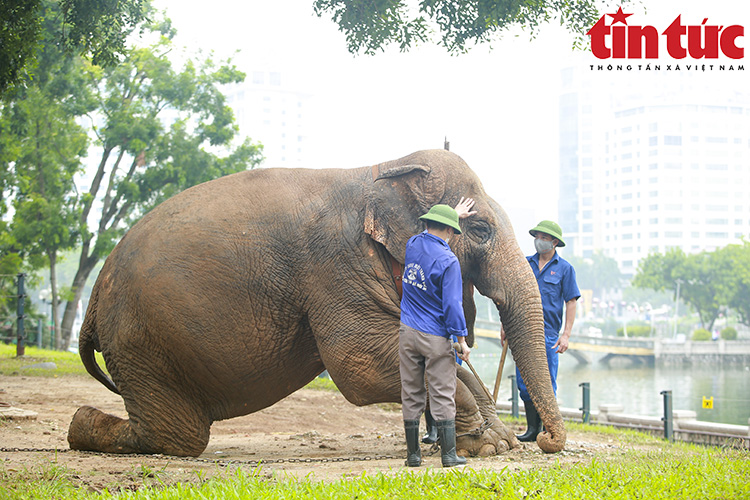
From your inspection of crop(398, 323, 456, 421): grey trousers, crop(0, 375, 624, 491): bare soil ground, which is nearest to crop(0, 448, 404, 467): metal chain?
crop(0, 375, 624, 491): bare soil ground

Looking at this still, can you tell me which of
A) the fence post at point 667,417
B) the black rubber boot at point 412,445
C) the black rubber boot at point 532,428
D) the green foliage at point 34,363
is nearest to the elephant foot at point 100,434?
the black rubber boot at point 412,445

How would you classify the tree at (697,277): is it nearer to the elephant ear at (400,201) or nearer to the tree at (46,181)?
the tree at (46,181)

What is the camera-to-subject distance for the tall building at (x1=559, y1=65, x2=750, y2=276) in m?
132

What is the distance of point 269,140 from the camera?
481 feet

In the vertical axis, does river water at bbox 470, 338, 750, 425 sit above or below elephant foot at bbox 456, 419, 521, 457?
below

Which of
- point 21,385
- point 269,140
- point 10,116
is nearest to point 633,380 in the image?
point 10,116

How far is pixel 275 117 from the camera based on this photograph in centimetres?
15112

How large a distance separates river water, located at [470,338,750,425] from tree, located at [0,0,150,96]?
58.9 ft

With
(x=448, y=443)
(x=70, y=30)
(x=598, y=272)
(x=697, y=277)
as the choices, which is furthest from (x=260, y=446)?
(x=598, y=272)

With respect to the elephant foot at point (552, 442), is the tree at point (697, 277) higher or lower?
higher

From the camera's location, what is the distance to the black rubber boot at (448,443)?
543 centimetres

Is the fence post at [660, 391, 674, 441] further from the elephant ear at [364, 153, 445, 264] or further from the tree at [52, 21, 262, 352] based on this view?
the tree at [52, 21, 262, 352]

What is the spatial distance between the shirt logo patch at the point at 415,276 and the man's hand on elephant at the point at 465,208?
0.88m

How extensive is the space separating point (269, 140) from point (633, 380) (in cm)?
10369
